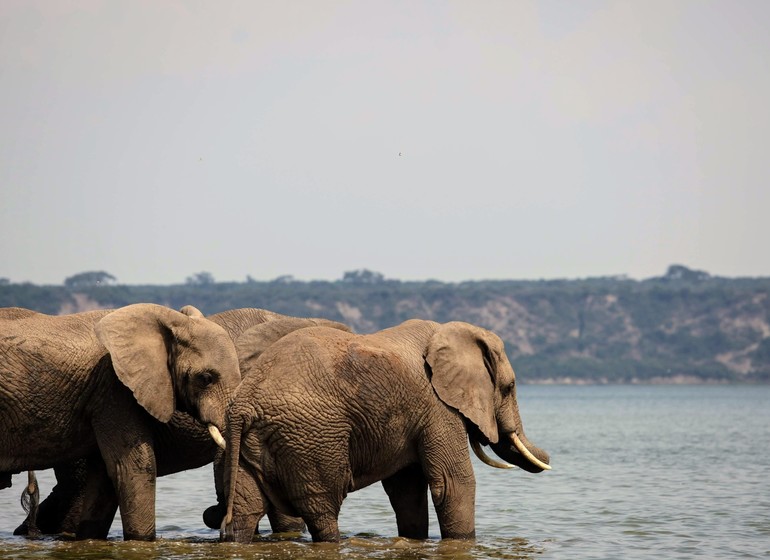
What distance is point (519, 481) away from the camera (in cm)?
2509

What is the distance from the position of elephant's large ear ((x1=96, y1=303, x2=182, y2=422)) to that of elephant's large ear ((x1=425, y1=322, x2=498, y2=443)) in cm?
223

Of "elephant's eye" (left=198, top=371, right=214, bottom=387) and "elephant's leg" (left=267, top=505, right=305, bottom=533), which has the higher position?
"elephant's eye" (left=198, top=371, right=214, bottom=387)

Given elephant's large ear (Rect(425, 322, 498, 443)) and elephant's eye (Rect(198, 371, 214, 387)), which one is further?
elephant's large ear (Rect(425, 322, 498, 443))

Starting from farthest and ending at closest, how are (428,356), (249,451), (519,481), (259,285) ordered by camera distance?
(259,285) → (519,481) → (428,356) → (249,451)

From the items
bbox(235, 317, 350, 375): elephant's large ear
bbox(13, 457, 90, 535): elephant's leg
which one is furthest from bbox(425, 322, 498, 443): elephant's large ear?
bbox(13, 457, 90, 535): elephant's leg

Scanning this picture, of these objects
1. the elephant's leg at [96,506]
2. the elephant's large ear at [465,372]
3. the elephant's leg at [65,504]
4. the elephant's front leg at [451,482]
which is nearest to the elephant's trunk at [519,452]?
the elephant's large ear at [465,372]

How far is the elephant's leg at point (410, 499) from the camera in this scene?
528 inches

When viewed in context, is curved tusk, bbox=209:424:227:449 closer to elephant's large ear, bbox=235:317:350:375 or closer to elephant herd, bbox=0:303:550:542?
elephant herd, bbox=0:303:550:542

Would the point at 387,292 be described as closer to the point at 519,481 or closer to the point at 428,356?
the point at 519,481

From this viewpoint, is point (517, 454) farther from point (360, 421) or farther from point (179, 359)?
point (179, 359)

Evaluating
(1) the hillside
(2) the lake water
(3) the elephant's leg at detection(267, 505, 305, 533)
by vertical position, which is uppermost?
(1) the hillside

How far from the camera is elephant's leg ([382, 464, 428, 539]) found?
13.4 metres

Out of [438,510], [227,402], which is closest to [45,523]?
[227,402]

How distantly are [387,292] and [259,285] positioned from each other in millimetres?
23268
